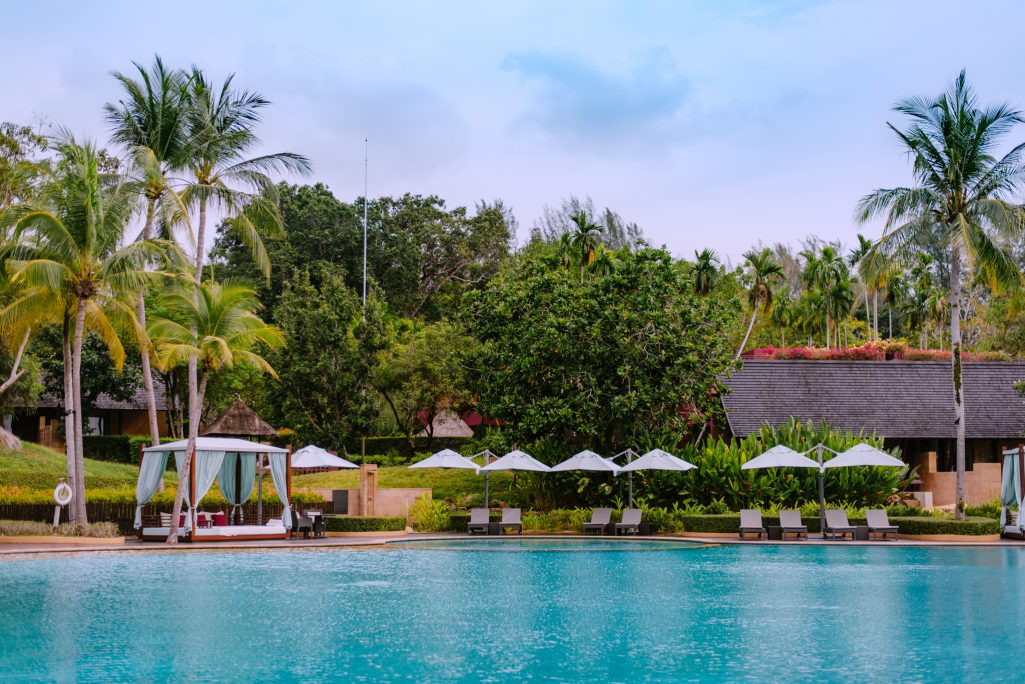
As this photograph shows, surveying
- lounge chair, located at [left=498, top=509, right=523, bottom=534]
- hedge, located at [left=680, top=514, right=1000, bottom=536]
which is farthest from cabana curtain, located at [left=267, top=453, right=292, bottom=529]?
hedge, located at [left=680, top=514, right=1000, bottom=536]

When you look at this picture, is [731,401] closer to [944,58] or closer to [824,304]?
[944,58]

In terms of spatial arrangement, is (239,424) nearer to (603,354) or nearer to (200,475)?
(200,475)

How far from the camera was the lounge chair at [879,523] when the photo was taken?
26562 millimetres

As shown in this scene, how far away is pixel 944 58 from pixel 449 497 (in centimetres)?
Answer: 2094

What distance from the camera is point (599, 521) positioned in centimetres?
2895

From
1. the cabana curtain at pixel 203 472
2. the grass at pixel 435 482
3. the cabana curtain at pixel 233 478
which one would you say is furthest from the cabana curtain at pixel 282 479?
the grass at pixel 435 482

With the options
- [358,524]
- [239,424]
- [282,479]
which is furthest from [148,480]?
[239,424]

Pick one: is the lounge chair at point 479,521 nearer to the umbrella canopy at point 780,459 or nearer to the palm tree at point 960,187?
the umbrella canopy at point 780,459

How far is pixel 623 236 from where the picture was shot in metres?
79.8

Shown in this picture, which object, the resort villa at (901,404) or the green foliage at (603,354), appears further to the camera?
the resort villa at (901,404)

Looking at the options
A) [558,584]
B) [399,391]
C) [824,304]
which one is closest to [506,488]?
Result: [399,391]

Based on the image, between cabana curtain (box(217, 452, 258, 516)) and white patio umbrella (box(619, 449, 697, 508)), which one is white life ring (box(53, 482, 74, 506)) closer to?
cabana curtain (box(217, 452, 258, 516))

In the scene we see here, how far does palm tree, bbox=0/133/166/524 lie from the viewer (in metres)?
24.5

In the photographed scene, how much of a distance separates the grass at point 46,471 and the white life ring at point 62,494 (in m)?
6.85
